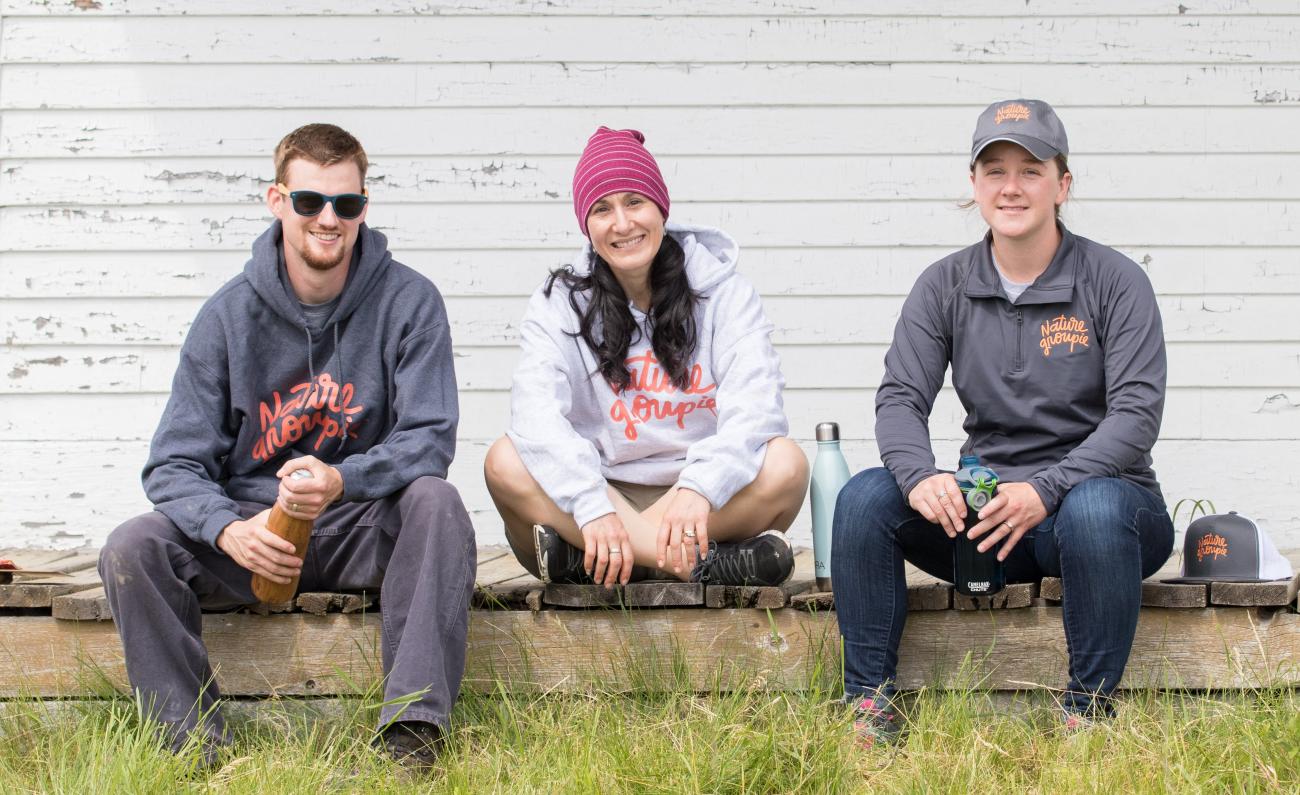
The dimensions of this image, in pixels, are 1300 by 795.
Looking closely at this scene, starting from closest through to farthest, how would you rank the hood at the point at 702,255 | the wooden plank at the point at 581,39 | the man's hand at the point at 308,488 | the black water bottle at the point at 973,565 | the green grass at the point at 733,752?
the green grass at the point at 733,752 < the man's hand at the point at 308,488 < the black water bottle at the point at 973,565 < the hood at the point at 702,255 < the wooden plank at the point at 581,39

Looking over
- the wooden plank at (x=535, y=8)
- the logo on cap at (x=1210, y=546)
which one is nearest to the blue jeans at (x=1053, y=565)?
the logo on cap at (x=1210, y=546)

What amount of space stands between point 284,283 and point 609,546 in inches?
39.6

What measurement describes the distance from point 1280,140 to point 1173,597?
2.47m

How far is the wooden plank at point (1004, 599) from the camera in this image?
282 centimetres

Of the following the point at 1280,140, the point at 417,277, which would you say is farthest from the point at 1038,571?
the point at 1280,140

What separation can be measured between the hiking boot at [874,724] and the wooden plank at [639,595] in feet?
1.47

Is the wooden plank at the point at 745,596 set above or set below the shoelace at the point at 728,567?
below

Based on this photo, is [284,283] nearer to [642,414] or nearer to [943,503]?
[642,414]

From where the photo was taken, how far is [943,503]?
266 centimetres

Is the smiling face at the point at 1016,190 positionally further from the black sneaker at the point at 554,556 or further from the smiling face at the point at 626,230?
the black sneaker at the point at 554,556

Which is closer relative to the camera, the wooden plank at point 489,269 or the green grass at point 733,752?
the green grass at point 733,752

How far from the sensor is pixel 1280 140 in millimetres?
4590

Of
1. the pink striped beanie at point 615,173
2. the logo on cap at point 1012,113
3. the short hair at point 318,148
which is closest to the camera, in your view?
the logo on cap at point 1012,113

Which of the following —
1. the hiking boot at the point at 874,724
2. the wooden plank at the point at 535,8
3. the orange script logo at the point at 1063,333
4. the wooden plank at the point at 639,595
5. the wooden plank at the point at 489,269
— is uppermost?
the wooden plank at the point at 535,8
